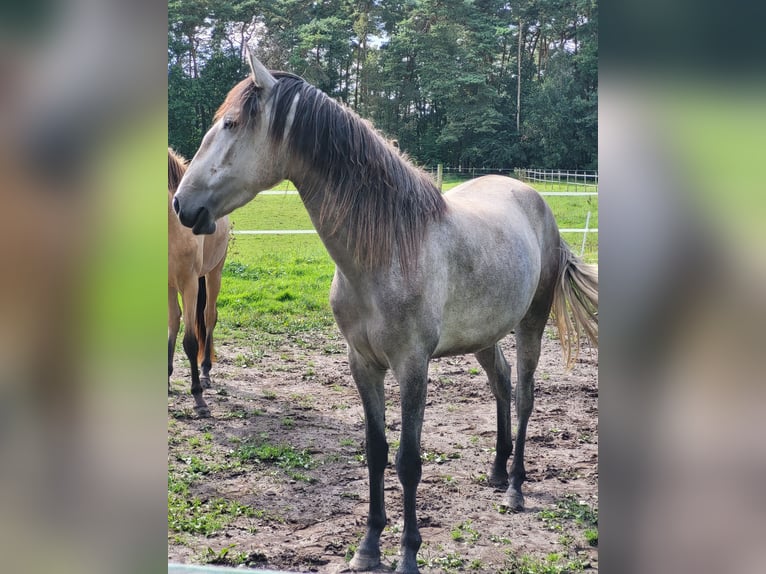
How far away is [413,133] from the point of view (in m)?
13.7

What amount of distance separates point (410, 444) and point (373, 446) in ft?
0.71

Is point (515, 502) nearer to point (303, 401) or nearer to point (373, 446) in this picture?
point (373, 446)

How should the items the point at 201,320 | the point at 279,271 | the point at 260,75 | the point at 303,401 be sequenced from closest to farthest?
the point at 260,75 < the point at 303,401 < the point at 201,320 < the point at 279,271

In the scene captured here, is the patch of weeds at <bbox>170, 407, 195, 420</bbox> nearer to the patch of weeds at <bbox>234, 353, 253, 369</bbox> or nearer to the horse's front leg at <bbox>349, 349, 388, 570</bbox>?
the patch of weeds at <bbox>234, 353, 253, 369</bbox>

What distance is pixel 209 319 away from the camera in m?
5.26

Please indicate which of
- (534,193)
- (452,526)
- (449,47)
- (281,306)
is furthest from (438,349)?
(449,47)

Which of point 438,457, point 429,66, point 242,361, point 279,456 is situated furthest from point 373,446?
point 429,66

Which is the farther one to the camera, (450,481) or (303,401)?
(303,401)

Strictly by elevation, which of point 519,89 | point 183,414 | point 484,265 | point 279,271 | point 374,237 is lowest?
point 183,414

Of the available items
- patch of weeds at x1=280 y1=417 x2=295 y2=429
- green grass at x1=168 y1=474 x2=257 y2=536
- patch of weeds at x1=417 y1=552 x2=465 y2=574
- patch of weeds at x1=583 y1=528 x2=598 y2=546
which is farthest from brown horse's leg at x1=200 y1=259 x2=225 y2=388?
patch of weeds at x1=583 y1=528 x2=598 y2=546
